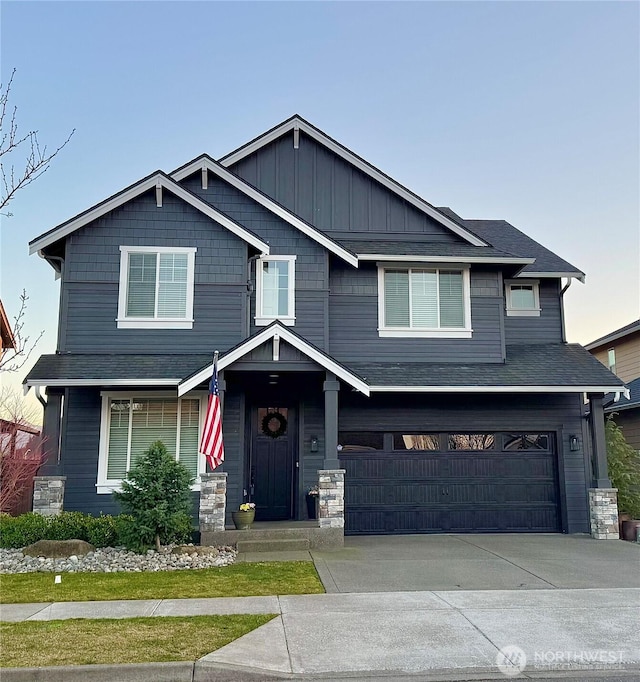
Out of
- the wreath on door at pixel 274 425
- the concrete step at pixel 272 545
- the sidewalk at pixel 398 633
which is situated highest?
the wreath on door at pixel 274 425

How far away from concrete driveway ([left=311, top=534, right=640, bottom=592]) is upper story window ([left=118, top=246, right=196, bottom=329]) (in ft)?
18.0

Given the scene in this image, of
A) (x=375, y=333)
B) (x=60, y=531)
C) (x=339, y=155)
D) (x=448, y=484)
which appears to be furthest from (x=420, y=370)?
(x=60, y=531)

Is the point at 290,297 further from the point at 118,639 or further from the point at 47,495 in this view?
the point at 118,639

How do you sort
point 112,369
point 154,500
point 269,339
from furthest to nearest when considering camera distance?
point 112,369, point 269,339, point 154,500

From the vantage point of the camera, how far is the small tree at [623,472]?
1350 centimetres

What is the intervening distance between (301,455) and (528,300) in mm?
6775

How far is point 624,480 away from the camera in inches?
539

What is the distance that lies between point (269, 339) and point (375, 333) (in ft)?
10.7

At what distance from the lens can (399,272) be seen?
1410 cm

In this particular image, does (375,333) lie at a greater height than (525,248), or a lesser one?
lesser

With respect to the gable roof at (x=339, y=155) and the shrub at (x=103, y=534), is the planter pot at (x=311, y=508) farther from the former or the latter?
the gable roof at (x=339, y=155)

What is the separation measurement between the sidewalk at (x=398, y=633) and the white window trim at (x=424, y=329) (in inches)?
264

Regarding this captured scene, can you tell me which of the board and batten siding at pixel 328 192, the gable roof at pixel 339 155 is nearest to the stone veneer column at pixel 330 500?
the board and batten siding at pixel 328 192

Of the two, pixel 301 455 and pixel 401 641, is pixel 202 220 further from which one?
pixel 401 641
